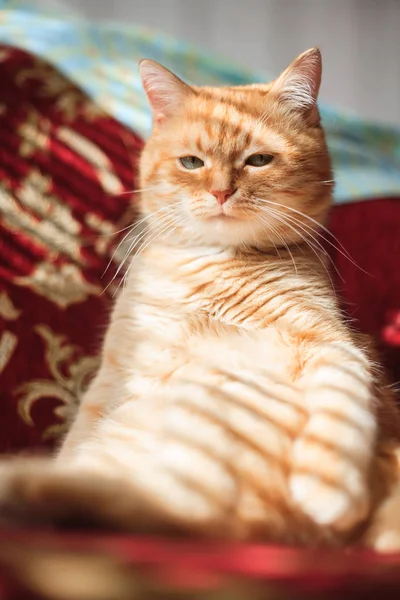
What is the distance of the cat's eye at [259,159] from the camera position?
3.97 feet

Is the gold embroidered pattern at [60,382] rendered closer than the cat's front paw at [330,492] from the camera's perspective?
No

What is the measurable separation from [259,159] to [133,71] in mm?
1032

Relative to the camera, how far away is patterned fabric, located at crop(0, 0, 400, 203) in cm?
196

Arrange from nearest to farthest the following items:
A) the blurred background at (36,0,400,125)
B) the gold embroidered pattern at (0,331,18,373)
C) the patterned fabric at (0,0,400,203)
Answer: the gold embroidered pattern at (0,331,18,373) < the patterned fabric at (0,0,400,203) < the blurred background at (36,0,400,125)

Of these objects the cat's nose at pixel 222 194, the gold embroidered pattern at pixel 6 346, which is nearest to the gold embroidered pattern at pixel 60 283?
the gold embroidered pattern at pixel 6 346

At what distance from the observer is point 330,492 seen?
780 mm

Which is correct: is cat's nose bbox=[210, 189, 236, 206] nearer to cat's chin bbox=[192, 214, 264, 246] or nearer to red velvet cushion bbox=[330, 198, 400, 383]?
cat's chin bbox=[192, 214, 264, 246]

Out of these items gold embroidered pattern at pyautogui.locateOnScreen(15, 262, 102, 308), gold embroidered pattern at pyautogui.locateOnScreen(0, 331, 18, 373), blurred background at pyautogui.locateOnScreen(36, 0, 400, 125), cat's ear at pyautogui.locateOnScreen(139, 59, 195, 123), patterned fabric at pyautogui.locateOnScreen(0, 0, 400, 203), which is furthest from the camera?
blurred background at pyautogui.locateOnScreen(36, 0, 400, 125)

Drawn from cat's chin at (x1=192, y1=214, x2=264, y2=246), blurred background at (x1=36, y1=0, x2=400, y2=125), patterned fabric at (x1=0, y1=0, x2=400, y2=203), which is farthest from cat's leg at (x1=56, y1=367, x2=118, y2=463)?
blurred background at (x1=36, y1=0, x2=400, y2=125)

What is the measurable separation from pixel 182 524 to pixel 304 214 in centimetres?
72

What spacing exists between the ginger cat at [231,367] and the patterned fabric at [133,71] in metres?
0.68

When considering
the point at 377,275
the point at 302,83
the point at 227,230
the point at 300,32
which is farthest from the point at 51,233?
the point at 300,32

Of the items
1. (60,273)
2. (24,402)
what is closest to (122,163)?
(60,273)

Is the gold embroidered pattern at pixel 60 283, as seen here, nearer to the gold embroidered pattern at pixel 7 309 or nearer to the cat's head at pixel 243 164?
the gold embroidered pattern at pixel 7 309
